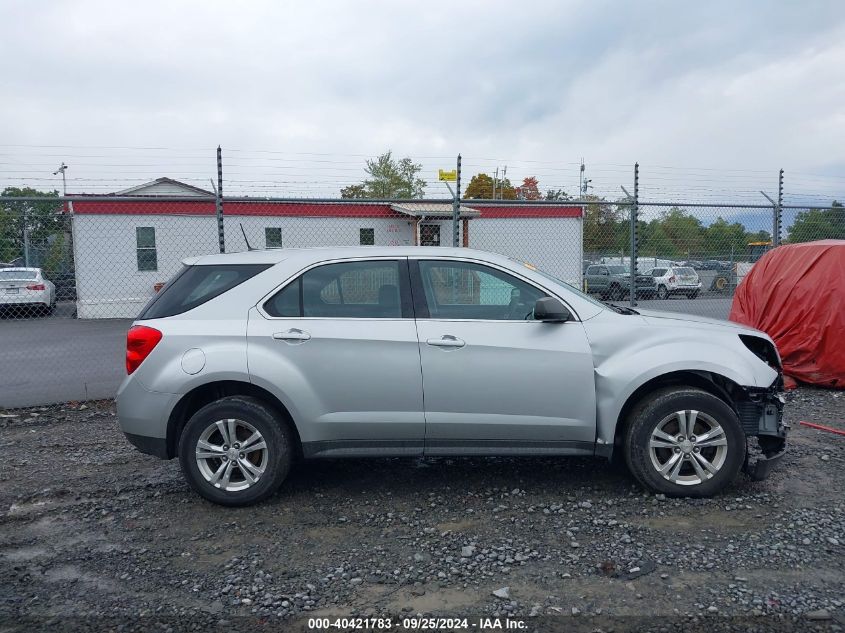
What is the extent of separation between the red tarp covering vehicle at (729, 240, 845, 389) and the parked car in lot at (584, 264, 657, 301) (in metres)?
1.84

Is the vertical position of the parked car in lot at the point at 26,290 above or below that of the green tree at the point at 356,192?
below

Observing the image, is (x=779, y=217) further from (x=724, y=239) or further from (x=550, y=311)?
(x=550, y=311)

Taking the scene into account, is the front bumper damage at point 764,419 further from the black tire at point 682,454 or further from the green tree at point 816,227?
the green tree at point 816,227

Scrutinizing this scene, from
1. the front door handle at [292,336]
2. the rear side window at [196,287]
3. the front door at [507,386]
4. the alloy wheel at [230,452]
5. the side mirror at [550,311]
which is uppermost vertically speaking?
the rear side window at [196,287]

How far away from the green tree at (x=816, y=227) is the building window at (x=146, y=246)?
13533 millimetres

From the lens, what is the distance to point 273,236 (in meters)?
16.3

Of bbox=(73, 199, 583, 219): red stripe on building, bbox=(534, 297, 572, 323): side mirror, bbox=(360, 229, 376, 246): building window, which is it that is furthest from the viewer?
bbox=(360, 229, 376, 246): building window

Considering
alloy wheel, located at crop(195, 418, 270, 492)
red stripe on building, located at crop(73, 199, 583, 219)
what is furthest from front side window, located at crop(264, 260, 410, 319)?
red stripe on building, located at crop(73, 199, 583, 219)

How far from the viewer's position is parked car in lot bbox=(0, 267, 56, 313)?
7.86 m

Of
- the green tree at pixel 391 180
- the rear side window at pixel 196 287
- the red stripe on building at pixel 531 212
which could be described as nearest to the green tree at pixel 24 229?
the rear side window at pixel 196 287

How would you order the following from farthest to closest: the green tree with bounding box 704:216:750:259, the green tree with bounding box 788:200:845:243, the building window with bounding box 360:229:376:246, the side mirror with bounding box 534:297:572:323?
the building window with bounding box 360:229:376:246
the green tree with bounding box 788:200:845:243
the green tree with bounding box 704:216:750:259
the side mirror with bounding box 534:297:572:323

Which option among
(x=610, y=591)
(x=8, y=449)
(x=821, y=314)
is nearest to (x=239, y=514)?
(x=610, y=591)

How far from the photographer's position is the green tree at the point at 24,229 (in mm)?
7699

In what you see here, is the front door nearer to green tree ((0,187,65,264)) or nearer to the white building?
green tree ((0,187,65,264))
